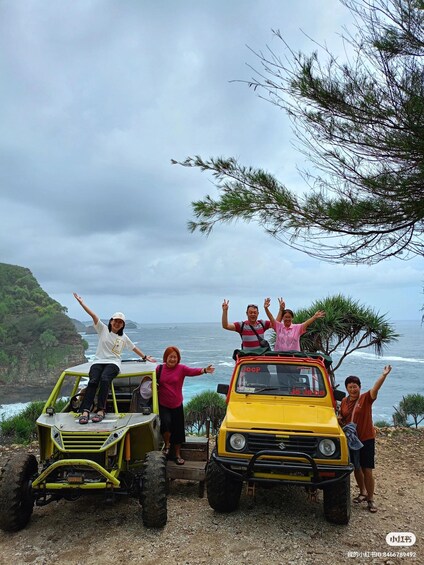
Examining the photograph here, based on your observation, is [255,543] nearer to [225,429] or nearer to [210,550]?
[210,550]

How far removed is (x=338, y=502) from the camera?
4.45 m

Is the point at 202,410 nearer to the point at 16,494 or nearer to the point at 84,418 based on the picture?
the point at 84,418

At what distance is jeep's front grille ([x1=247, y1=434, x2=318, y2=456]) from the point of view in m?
4.42

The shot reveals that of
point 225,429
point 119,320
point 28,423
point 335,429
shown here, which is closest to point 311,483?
point 335,429

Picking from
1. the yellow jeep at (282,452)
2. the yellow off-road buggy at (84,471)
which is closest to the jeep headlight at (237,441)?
the yellow jeep at (282,452)

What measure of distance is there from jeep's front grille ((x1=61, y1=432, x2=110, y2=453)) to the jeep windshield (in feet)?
6.19

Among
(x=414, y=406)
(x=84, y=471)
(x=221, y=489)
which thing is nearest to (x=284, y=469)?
(x=221, y=489)

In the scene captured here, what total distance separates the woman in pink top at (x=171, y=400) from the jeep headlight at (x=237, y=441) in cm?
132

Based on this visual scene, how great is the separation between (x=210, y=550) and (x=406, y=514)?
2682 millimetres

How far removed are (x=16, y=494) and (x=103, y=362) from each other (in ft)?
5.63

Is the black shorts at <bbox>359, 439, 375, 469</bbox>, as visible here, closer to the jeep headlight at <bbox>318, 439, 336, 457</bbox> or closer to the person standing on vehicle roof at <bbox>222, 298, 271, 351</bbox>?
the jeep headlight at <bbox>318, 439, 336, 457</bbox>

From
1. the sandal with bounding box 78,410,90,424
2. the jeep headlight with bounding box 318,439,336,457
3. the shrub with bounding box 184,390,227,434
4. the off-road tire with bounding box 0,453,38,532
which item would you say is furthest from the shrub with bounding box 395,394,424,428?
the off-road tire with bounding box 0,453,38,532

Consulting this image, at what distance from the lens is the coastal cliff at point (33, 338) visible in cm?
7388

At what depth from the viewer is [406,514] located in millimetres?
5160
